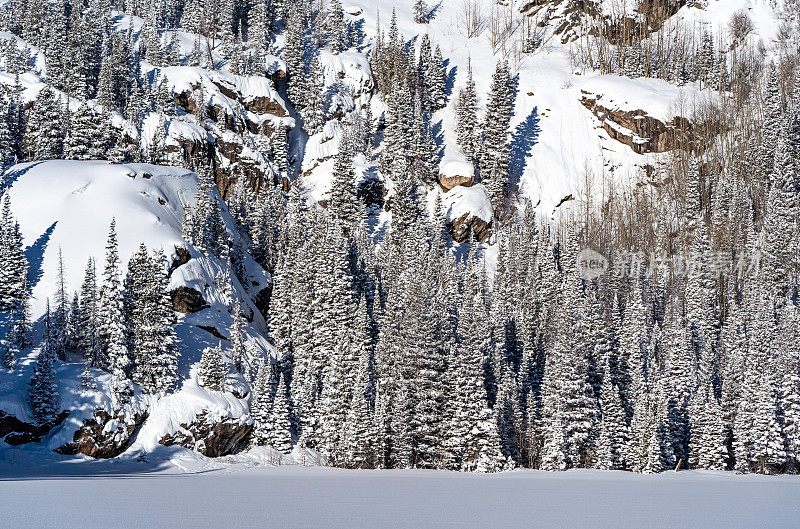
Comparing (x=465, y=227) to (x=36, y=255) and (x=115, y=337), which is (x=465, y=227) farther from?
(x=115, y=337)

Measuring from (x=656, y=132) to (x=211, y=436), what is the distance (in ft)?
337

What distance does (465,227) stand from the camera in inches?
4294

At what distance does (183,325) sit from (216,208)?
1962cm

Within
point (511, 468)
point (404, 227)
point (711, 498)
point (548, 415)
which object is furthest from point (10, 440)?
point (404, 227)

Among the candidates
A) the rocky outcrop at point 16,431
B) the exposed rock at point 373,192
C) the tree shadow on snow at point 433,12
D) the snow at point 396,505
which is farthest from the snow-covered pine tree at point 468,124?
the snow at point 396,505

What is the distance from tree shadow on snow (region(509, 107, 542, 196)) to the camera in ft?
411

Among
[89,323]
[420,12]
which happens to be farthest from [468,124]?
[89,323]

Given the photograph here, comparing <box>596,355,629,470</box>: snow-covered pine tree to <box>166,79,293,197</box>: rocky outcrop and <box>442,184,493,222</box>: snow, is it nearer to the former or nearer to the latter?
<box>442,184,493,222</box>: snow

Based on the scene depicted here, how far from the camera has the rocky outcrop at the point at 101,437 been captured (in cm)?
5119

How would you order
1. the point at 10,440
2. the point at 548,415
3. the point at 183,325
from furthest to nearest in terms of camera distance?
the point at 183,325 < the point at 548,415 < the point at 10,440

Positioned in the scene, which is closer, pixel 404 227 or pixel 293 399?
pixel 293 399

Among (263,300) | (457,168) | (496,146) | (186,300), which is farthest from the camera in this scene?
(496,146)

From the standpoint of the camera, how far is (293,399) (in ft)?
201

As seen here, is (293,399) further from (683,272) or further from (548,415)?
(683,272)
